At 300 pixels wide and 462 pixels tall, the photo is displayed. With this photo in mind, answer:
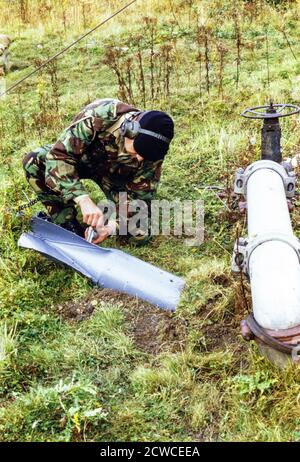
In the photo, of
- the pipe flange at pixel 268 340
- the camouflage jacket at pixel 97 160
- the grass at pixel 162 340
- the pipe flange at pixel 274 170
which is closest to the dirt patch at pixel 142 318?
the grass at pixel 162 340

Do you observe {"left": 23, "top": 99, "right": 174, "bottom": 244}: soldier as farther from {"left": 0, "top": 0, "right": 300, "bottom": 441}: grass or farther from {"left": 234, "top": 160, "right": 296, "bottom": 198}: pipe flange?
{"left": 234, "top": 160, "right": 296, "bottom": 198}: pipe flange

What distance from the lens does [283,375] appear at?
234 cm

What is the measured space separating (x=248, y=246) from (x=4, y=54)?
7.44m

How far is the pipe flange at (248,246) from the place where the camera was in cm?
241

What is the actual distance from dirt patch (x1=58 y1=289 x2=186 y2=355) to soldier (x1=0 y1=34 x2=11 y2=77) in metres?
5.99

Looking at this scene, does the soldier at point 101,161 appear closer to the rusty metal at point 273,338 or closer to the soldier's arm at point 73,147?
the soldier's arm at point 73,147

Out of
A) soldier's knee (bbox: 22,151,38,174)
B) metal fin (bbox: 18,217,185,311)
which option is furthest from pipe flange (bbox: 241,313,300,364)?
soldier's knee (bbox: 22,151,38,174)

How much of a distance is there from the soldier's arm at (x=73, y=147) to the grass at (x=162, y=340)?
1.68ft

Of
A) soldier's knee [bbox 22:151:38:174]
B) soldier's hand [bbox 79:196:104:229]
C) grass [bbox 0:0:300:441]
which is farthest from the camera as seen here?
soldier's knee [bbox 22:151:38:174]

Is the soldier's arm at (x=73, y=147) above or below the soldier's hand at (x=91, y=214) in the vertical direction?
above

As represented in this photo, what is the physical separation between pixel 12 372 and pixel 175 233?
187 cm

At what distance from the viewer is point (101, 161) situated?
4.16 metres

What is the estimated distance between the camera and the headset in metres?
3.62

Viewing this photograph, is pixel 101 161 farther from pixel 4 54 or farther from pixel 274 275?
pixel 4 54
